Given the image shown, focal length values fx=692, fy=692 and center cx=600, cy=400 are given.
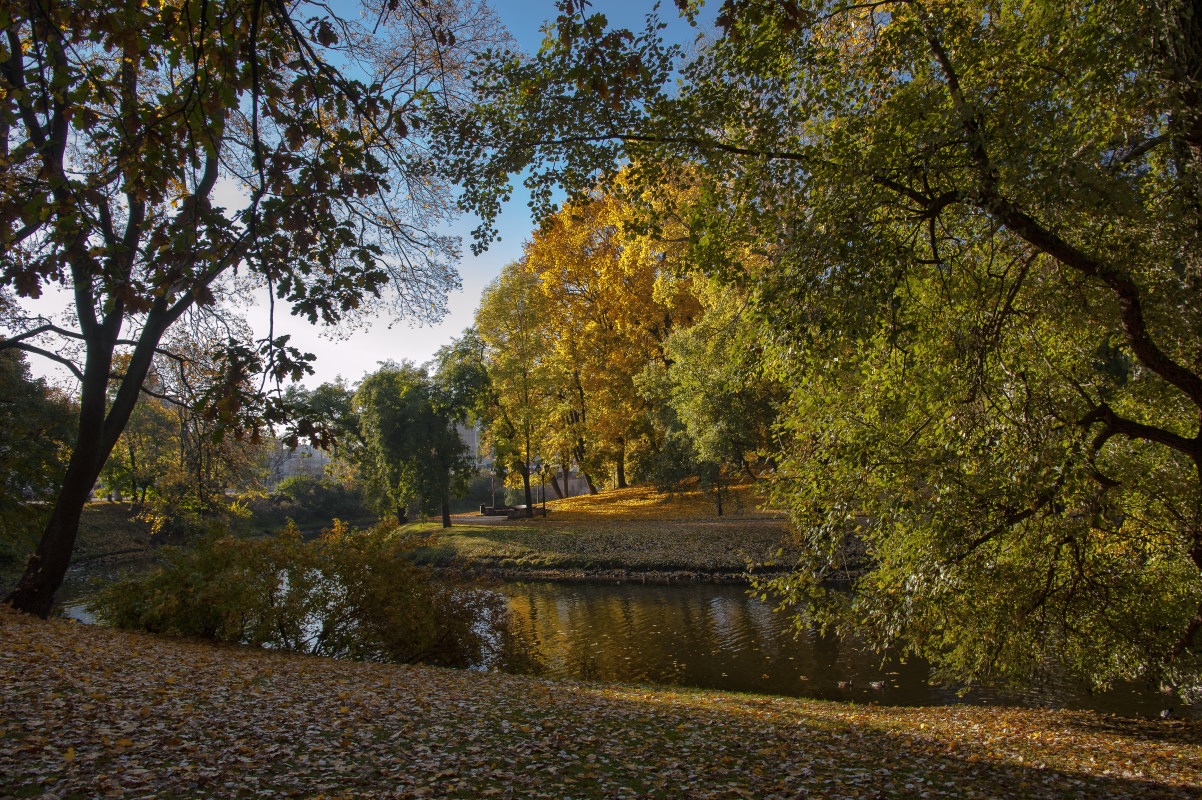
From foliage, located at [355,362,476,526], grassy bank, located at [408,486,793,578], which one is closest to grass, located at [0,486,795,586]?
grassy bank, located at [408,486,793,578]

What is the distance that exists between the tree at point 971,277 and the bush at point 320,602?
6.94 m

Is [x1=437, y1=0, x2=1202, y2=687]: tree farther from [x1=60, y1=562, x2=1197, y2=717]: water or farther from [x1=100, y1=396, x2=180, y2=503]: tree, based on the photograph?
[x1=100, y1=396, x2=180, y2=503]: tree

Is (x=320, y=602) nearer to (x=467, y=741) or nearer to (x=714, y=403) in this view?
(x=467, y=741)

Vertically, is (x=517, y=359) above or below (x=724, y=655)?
above

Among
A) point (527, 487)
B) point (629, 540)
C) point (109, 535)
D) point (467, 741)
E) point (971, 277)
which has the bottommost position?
point (629, 540)

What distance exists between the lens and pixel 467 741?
6.10 m

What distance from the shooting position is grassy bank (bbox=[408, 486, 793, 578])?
2550 cm

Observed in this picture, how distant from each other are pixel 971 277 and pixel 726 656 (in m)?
9.46

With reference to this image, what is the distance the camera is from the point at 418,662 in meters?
13.2

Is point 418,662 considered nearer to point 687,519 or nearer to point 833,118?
point 833,118


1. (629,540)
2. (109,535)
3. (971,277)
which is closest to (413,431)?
(629,540)

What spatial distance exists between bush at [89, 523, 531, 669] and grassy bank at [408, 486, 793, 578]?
9.45 m

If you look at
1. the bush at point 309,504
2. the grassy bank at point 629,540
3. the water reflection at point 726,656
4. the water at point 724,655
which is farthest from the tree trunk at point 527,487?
the bush at point 309,504

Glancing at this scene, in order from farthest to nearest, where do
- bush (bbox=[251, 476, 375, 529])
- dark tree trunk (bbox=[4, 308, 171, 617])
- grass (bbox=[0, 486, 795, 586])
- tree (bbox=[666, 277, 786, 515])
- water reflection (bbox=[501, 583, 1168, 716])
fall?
bush (bbox=[251, 476, 375, 529]), grass (bbox=[0, 486, 795, 586]), tree (bbox=[666, 277, 786, 515]), water reflection (bbox=[501, 583, 1168, 716]), dark tree trunk (bbox=[4, 308, 171, 617])
